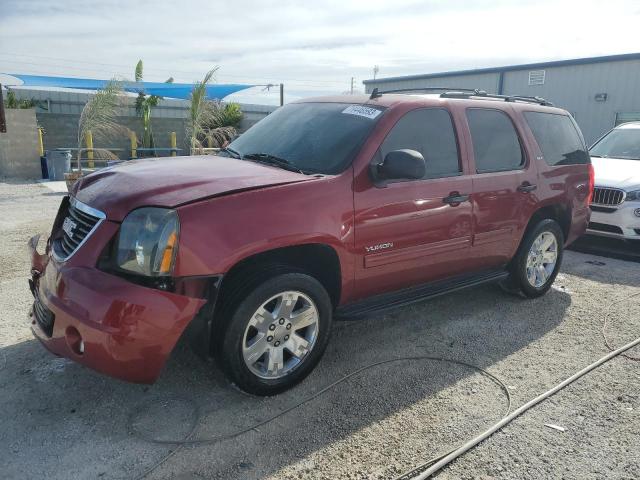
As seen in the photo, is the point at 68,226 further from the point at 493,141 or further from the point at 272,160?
the point at 493,141

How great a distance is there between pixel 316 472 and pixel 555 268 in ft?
12.2

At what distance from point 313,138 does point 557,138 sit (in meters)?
2.79

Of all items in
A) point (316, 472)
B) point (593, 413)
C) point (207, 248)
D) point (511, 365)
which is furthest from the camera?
point (511, 365)

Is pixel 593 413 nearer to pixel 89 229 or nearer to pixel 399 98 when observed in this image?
pixel 399 98

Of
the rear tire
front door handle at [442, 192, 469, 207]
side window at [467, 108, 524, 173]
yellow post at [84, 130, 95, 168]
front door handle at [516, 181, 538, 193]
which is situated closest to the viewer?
front door handle at [442, 192, 469, 207]

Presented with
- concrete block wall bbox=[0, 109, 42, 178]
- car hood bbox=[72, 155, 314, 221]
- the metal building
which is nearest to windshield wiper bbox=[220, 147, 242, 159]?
car hood bbox=[72, 155, 314, 221]

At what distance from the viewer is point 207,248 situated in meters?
2.70

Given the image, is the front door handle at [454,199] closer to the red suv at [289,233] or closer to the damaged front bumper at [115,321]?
the red suv at [289,233]

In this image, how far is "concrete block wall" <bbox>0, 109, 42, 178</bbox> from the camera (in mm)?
13047

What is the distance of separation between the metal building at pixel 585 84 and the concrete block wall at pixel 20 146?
16.7 metres

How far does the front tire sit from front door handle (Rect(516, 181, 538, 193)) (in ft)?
Result: 7.48

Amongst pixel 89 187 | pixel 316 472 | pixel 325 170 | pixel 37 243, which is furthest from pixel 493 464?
pixel 37 243

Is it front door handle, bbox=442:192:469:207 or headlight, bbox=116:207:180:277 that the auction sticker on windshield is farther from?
headlight, bbox=116:207:180:277

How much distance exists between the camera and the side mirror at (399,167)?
3.29 m
